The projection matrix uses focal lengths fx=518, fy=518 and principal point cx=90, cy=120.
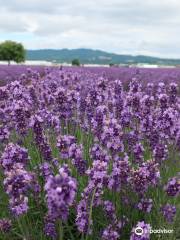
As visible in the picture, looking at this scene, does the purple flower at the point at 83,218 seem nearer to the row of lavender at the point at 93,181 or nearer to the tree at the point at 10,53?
the row of lavender at the point at 93,181

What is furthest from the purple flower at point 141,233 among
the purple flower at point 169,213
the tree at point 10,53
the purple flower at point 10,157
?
the tree at point 10,53

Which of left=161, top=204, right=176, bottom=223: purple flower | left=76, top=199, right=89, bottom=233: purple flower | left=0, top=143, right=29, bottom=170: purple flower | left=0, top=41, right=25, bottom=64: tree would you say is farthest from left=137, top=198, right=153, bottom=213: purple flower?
left=0, top=41, right=25, bottom=64: tree

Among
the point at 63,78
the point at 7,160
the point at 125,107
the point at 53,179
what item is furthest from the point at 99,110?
the point at 63,78

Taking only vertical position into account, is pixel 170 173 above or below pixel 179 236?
above

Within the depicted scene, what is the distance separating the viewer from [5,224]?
11.4 feet

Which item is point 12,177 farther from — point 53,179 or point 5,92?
point 5,92

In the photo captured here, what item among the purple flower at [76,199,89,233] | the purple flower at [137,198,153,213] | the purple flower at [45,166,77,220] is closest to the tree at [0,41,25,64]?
the purple flower at [137,198,153,213]

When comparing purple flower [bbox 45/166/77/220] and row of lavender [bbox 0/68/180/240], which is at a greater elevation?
purple flower [bbox 45/166/77/220]

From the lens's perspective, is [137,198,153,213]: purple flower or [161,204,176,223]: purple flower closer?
[161,204,176,223]: purple flower

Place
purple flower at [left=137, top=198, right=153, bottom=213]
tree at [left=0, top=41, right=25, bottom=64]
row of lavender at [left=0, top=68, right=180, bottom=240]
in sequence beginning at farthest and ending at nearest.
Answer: tree at [left=0, top=41, right=25, bottom=64] → purple flower at [left=137, top=198, right=153, bottom=213] → row of lavender at [left=0, top=68, right=180, bottom=240]

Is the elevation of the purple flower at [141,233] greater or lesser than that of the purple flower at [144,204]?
greater

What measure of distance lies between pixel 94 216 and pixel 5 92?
243 cm

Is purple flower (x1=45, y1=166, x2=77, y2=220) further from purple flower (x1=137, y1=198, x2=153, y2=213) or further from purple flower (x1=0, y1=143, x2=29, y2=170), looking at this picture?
purple flower (x1=137, y1=198, x2=153, y2=213)

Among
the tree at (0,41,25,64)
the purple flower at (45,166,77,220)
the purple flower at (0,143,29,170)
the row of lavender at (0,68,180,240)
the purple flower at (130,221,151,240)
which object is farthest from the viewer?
the tree at (0,41,25,64)
